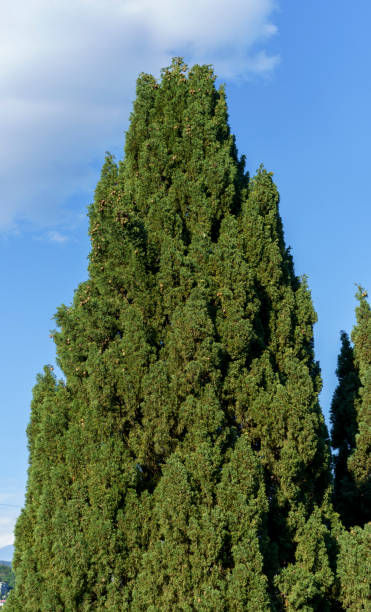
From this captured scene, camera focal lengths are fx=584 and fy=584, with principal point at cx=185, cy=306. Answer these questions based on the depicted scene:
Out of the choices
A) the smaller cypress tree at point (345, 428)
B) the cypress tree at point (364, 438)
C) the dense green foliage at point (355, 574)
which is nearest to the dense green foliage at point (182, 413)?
the dense green foliage at point (355, 574)

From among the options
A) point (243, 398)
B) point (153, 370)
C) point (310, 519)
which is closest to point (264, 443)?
point (243, 398)

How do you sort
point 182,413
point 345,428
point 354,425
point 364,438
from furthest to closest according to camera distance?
1. point 345,428
2. point 354,425
3. point 364,438
4. point 182,413

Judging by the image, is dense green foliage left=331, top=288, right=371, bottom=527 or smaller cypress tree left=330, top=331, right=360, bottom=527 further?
smaller cypress tree left=330, top=331, right=360, bottom=527

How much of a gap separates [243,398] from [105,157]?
4.89 m

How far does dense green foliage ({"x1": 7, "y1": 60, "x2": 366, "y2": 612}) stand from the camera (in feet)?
23.4

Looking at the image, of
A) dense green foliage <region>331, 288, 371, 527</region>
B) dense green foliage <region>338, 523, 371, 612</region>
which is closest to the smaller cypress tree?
dense green foliage <region>331, 288, 371, 527</region>

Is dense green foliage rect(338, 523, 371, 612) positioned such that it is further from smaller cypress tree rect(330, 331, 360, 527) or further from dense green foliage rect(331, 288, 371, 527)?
smaller cypress tree rect(330, 331, 360, 527)

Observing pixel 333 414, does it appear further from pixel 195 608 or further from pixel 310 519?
pixel 195 608

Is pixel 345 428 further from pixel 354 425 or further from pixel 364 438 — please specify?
pixel 364 438

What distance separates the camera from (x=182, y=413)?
25.1ft

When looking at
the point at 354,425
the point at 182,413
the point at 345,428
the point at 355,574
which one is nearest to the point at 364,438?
the point at 354,425

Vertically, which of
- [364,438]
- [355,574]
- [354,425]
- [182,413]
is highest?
[354,425]

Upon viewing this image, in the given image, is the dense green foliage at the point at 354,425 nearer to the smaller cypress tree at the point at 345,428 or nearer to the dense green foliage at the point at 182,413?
the smaller cypress tree at the point at 345,428

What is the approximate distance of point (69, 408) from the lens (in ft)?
28.9
